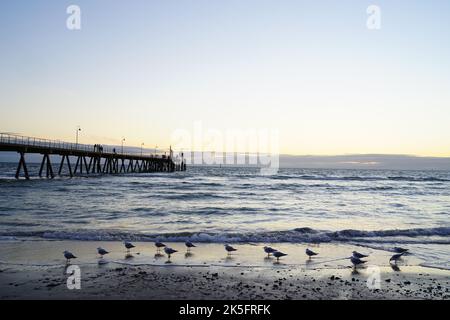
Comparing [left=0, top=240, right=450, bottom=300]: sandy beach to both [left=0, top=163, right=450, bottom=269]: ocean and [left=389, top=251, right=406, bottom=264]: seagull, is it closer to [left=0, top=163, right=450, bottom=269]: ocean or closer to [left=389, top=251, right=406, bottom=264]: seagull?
[left=389, top=251, right=406, bottom=264]: seagull

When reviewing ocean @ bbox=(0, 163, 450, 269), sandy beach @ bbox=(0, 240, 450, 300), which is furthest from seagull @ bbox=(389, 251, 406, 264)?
ocean @ bbox=(0, 163, 450, 269)

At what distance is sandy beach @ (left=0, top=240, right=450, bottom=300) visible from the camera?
624 cm

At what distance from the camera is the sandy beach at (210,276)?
20.5 feet

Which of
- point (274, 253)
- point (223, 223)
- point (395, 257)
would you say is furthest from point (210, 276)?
point (223, 223)

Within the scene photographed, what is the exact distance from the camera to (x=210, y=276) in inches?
288

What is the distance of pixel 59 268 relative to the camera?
25.3 ft

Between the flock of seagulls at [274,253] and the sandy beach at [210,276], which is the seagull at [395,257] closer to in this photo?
the flock of seagulls at [274,253]

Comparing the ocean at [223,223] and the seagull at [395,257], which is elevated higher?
the seagull at [395,257]

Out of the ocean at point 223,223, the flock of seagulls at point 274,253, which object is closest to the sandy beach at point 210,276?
the flock of seagulls at point 274,253

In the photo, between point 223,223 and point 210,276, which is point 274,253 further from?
point 223,223

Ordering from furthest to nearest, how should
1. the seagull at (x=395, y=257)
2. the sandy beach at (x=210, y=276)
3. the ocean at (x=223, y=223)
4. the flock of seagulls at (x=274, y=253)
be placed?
the ocean at (x=223, y=223) < the seagull at (x=395, y=257) < the flock of seagulls at (x=274, y=253) < the sandy beach at (x=210, y=276)
